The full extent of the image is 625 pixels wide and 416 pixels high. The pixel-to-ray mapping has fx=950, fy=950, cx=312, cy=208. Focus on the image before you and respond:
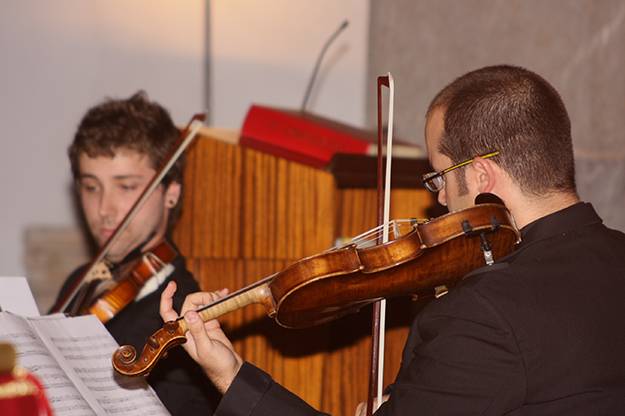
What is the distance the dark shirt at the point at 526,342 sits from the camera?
1.57 m

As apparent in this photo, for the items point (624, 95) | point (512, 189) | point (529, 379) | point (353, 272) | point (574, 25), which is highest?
point (574, 25)

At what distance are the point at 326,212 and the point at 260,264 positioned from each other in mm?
256

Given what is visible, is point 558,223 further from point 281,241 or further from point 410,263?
point 281,241

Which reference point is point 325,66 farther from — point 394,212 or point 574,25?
point 394,212

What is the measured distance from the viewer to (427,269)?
1753 mm

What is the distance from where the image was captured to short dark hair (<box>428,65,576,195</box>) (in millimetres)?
1816

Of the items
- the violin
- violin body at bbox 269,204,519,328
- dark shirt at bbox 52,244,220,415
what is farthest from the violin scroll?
dark shirt at bbox 52,244,220,415

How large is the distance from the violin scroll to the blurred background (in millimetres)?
1938

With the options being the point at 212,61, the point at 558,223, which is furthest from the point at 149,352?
the point at 212,61

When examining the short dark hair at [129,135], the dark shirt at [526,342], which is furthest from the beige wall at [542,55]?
the dark shirt at [526,342]

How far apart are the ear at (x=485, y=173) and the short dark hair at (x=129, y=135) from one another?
44.0 inches

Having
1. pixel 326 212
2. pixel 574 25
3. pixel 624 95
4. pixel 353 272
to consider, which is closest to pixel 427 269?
pixel 353 272

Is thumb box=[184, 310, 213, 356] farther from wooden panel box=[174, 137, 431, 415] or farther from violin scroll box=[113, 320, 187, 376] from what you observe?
wooden panel box=[174, 137, 431, 415]

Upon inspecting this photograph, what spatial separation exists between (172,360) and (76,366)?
0.66 meters
